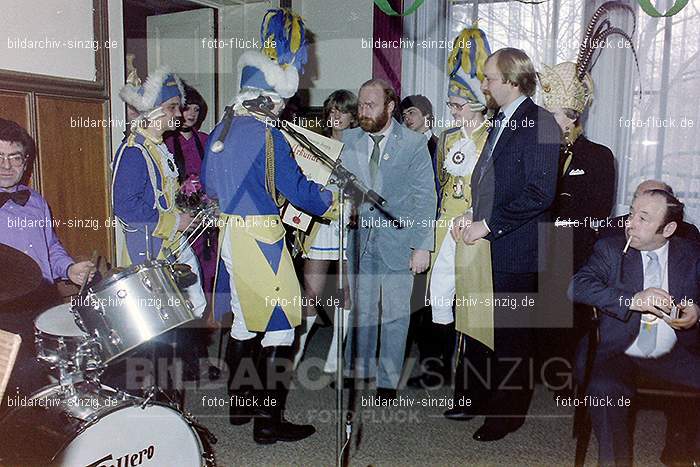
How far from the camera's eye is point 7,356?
1.31 metres

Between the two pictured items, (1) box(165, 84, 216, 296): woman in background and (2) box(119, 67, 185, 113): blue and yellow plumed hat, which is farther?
(1) box(165, 84, 216, 296): woman in background

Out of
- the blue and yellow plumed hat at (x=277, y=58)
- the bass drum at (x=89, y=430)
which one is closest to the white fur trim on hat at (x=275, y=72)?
the blue and yellow plumed hat at (x=277, y=58)

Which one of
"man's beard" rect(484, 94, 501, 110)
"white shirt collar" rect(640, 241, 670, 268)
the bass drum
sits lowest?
the bass drum

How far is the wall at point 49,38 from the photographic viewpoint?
2.17 metres

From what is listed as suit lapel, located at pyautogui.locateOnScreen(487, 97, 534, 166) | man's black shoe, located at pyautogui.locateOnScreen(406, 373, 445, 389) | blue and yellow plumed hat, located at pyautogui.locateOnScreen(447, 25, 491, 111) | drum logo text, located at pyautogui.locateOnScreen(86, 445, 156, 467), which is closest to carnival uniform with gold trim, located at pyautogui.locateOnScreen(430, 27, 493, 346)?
blue and yellow plumed hat, located at pyautogui.locateOnScreen(447, 25, 491, 111)

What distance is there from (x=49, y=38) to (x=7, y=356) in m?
1.43

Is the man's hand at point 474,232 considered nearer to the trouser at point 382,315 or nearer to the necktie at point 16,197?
the trouser at point 382,315

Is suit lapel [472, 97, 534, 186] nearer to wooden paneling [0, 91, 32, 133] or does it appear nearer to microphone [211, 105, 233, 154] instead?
microphone [211, 105, 233, 154]

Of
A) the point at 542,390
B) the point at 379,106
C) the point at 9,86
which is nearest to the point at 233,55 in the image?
the point at 379,106

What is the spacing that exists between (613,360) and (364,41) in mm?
1969

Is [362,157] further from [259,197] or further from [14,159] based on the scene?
[14,159]

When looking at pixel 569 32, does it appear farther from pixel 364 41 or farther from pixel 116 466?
pixel 116 466

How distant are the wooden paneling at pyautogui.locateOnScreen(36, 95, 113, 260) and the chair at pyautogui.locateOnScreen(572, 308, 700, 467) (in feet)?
6.42

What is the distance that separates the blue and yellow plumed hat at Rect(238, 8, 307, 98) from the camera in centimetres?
228
